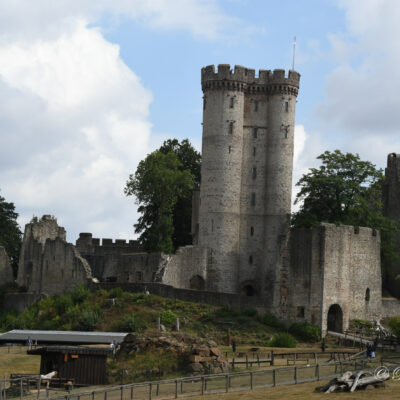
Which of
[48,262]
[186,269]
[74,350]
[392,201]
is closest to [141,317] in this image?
[186,269]

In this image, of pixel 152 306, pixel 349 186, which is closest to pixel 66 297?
pixel 152 306

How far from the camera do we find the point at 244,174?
80000 millimetres

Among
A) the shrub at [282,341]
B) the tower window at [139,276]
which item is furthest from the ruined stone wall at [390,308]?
the tower window at [139,276]

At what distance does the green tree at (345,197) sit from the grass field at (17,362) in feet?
81.6

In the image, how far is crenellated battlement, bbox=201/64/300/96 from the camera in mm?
80062

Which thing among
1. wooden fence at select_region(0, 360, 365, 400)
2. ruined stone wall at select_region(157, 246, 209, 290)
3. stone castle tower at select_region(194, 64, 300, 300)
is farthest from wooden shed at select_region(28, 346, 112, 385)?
stone castle tower at select_region(194, 64, 300, 300)

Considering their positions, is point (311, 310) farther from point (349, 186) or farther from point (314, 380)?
point (314, 380)

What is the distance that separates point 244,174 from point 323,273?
14612 millimetres

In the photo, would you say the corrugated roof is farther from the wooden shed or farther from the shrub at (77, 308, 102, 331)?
the shrub at (77, 308, 102, 331)

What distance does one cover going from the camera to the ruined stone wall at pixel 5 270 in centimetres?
8488

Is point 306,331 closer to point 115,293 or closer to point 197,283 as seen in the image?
point 115,293

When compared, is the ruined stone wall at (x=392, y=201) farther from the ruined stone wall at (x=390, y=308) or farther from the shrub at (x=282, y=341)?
the shrub at (x=282, y=341)

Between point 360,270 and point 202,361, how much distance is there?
23885 millimetres

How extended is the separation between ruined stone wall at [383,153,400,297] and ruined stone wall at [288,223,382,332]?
10161mm
